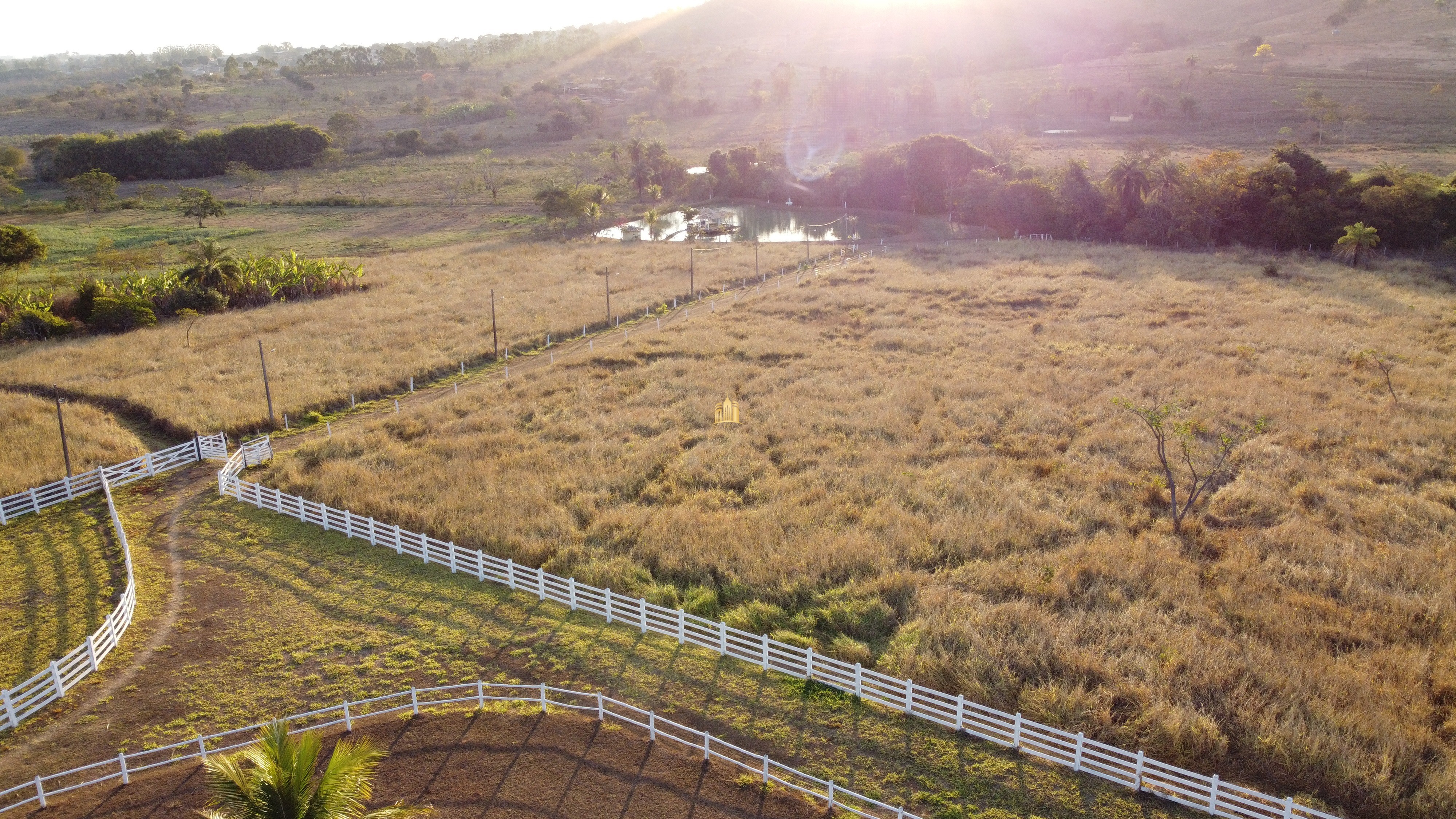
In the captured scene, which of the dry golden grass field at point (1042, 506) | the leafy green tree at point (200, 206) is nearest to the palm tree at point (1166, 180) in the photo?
the dry golden grass field at point (1042, 506)

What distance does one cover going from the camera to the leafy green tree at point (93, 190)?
8800 cm

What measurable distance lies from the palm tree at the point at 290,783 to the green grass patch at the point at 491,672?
242 inches

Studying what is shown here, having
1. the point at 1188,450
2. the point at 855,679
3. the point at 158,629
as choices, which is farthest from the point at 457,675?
the point at 1188,450

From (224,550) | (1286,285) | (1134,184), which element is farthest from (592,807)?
(1134,184)

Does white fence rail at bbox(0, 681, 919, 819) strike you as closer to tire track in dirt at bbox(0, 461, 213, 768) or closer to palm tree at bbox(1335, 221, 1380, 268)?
tire track in dirt at bbox(0, 461, 213, 768)

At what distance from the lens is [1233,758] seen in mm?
13922

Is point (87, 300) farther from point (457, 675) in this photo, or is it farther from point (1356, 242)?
point (1356, 242)

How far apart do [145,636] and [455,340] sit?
2925cm

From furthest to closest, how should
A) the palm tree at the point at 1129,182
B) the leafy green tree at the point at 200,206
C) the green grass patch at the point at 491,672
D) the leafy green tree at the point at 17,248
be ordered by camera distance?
1. the leafy green tree at the point at 200,206
2. the palm tree at the point at 1129,182
3. the leafy green tree at the point at 17,248
4. the green grass patch at the point at 491,672

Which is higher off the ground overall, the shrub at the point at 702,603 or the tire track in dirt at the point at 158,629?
the tire track in dirt at the point at 158,629

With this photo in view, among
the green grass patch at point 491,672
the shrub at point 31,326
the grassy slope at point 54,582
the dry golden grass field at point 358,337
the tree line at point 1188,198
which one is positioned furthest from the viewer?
the tree line at point 1188,198

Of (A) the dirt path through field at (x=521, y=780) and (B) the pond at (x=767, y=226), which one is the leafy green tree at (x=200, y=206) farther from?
(A) the dirt path through field at (x=521, y=780)

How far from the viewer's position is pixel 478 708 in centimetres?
1558

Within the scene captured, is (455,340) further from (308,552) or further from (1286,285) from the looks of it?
(1286,285)
